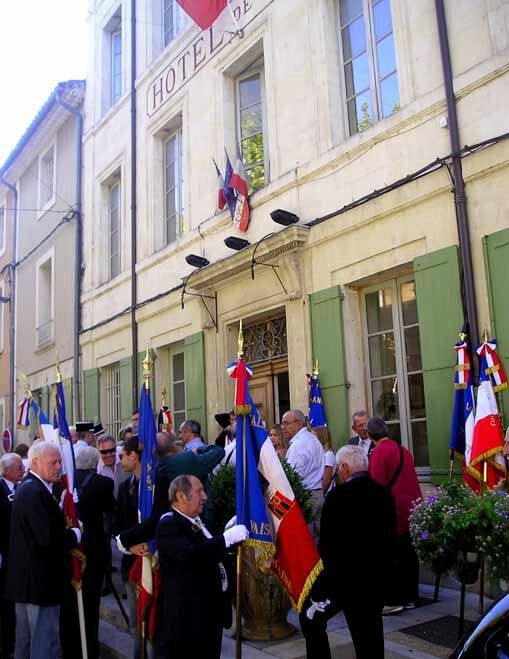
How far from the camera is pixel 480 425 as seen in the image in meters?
6.34

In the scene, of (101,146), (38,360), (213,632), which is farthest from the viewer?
(38,360)

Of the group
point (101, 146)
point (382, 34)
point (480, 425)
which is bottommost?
point (480, 425)

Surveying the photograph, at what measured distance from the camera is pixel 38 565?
4.73m

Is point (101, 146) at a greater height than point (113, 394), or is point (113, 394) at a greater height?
point (101, 146)

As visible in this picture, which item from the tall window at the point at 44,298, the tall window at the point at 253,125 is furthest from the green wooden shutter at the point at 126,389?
the tall window at the point at 44,298

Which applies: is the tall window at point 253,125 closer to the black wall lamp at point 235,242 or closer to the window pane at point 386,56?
the black wall lamp at point 235,242

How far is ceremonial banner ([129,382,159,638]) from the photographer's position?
15.0 feet

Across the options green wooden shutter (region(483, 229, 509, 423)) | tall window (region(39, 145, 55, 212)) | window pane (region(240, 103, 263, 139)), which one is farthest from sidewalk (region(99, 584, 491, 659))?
tall window (region(39, 145, 55, 212))

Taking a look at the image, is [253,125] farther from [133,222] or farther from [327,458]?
[327,458]

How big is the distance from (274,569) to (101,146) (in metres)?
12.8

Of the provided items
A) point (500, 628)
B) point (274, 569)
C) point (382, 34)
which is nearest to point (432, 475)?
point (274, 569)

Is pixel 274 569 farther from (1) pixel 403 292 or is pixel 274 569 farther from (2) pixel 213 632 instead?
(1) pixel 403 292

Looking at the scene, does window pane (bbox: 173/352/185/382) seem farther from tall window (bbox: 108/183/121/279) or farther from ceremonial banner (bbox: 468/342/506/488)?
ceremonial banner (bbox: 468/342/506/488)

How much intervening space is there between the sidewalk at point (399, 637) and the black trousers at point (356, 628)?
0.78 m
